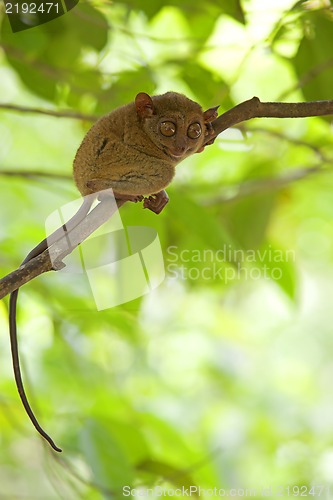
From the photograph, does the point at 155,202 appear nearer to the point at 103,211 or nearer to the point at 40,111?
the point at 103,211

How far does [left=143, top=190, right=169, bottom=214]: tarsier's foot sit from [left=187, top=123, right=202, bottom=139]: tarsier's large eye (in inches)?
5.8

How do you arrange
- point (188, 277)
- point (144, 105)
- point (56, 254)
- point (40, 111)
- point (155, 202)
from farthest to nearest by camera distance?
point (188, 277) < point (40, 111) < point (144, 105) < point (155, 202) < point (56, 254)

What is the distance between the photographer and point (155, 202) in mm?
1481

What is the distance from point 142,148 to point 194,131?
139 mm

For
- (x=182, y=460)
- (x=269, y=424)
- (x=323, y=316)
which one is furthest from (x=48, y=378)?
(x=323, y=316)

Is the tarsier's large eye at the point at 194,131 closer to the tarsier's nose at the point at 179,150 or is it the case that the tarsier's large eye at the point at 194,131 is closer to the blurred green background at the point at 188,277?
the tarsier's nose at the point at 179,150

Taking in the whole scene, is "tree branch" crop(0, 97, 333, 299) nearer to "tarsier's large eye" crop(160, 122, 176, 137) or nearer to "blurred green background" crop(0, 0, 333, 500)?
"tarsier's large eye" crop(160, 122, 176, 137)

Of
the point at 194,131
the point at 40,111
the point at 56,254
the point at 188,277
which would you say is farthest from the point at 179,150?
the point at 188,277

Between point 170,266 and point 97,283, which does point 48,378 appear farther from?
point 97,283

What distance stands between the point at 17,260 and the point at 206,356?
3.82 meters

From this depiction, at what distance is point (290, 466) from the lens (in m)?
4.75

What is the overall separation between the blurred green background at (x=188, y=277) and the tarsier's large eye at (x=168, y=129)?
0.51 metres

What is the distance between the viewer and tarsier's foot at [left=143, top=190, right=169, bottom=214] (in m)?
1.47

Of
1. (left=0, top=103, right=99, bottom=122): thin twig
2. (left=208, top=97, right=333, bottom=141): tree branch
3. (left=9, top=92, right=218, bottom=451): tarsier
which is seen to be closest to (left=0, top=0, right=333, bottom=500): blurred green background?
(left=0, top=103, right=99, bottom=122): thin twig
